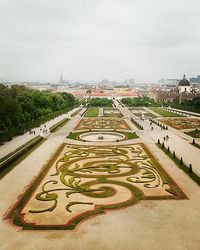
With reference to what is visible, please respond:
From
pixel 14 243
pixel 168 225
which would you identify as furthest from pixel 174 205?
pixel 14 243

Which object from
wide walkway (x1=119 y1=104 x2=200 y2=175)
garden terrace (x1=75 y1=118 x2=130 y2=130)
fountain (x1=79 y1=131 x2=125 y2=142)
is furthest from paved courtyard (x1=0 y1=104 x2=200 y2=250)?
garden terrace (x1=75 y1=118 x2=130 y2=130)

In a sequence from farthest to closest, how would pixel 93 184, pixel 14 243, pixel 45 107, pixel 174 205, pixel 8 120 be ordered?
pixel 45 107 < pixel 8 120 < pixel 93 184 < pixel 174 205 < pixel 14 243

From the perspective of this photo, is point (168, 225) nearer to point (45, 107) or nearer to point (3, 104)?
point (3, 104)

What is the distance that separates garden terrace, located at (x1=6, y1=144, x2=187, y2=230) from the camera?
1795cm

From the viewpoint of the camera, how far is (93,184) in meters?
23.6

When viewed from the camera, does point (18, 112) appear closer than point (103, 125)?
Yes

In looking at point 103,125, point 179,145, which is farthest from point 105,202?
point 103,125

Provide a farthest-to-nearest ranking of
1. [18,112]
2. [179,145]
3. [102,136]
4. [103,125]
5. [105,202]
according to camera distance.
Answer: [103,125] < [18,112] < [102,136] < [179,145] < [105,202]

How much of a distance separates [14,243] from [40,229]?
1739 mm

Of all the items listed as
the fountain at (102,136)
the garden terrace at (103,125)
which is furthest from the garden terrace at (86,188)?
the garden terrace at (103,125)

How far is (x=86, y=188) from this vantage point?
22.6 m

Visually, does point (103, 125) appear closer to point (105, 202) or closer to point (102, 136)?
point (102, 136)

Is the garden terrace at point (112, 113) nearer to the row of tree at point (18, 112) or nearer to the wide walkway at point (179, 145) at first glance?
the row of tree at point (18, 112)

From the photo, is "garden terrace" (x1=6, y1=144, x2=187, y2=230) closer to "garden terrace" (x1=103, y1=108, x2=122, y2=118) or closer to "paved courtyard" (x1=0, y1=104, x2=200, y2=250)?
"paved courtyard" (x1=0, y1=104, x2=200, y2=250)
